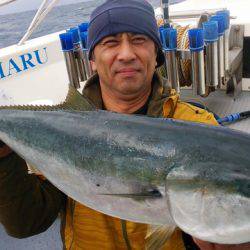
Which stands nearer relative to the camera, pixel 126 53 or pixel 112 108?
pixel 126 53

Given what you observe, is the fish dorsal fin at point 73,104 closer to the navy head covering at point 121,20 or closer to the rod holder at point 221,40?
the navy head covering at point 121,20

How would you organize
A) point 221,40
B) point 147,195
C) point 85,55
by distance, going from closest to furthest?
point 147,195 < point 221,40 < point 85,55

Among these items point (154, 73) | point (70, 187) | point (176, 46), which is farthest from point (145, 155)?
point (176, 46)

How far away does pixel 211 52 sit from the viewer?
11.5 ft

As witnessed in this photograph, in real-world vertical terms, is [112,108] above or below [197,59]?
above

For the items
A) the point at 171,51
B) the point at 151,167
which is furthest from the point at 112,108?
the point at 171,51

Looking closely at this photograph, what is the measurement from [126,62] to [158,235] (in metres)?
0.94

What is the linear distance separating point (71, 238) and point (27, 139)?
0.73 metres

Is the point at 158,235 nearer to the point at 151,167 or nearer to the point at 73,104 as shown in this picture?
the point at 151,167

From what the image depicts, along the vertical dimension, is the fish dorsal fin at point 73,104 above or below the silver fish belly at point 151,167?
above

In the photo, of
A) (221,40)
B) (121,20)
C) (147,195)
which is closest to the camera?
(147,195)

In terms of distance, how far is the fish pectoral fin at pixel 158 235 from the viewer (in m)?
1.31

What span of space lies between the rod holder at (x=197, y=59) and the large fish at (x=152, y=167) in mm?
2048

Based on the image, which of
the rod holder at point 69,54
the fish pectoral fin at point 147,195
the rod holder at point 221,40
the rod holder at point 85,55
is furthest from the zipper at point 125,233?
the rod holder at point 69,54
